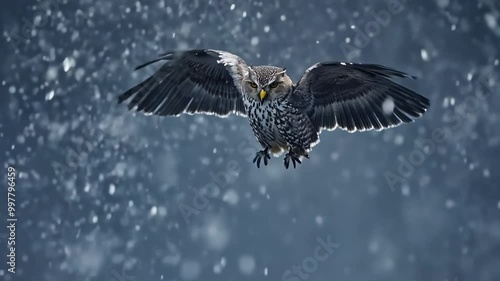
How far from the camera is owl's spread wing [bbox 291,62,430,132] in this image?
1984 millimetres

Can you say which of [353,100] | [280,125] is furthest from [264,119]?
[353,100]

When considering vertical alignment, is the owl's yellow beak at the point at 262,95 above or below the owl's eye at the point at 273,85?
below

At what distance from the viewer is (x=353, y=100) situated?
2.13 meters

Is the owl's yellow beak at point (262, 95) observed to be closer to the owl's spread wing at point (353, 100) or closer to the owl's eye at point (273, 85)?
the owl's eye at point (273, 85)

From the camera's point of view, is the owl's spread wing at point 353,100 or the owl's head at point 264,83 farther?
the owl's spread wing at point 353,100

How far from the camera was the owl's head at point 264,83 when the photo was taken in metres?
1.85

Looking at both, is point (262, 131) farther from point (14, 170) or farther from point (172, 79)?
point (14, 170)

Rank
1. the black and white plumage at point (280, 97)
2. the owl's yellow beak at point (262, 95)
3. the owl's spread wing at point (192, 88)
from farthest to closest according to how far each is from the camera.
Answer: the owl's spread wing at point (192, 88) → the black and white plumage at point (280, 97) → the owl's yellow beak at point (262, 95)

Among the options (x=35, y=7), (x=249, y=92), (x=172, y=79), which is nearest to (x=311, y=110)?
(x=249, y=92)

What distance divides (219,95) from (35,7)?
2.19 meters

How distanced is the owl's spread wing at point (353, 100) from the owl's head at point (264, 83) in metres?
0.11

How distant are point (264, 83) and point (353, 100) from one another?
0.39 metres

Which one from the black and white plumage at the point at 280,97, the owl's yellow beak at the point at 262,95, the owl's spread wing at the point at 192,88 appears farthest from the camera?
the owl's spread wing at the point at 192,88

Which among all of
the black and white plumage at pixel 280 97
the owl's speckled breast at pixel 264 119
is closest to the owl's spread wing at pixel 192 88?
the black and white plumage at pixel 280 97
